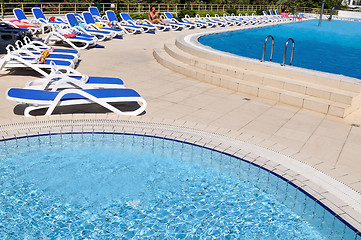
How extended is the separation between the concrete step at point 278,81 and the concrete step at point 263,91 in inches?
3.0

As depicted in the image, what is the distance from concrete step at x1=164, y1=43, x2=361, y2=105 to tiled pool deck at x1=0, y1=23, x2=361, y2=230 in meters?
0.42

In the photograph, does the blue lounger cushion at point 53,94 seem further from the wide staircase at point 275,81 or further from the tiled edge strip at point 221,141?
the wide staircase at point 275,81

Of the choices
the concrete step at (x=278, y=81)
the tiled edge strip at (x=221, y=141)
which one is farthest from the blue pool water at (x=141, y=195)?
the concrete step at (x=278, y=81)

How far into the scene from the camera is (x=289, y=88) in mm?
7184

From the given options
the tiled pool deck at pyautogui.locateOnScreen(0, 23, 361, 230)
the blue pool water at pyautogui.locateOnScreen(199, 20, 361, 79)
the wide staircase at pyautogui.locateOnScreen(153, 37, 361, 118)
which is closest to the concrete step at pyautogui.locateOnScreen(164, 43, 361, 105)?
the wide staircase at pyautogui.locateOnScreen(153, 37, 361, 118)

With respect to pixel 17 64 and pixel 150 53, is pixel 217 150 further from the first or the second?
pixel 150 53

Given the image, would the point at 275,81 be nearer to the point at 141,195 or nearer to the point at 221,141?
the point at 221,141

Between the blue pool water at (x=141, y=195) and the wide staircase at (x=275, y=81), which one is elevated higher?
the wide staircase at (x=275, y=81)

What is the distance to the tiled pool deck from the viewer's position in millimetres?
4121

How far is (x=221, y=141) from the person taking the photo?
4.93 metres

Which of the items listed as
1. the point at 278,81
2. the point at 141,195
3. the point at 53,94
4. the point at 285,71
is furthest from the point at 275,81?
the point at 141,195

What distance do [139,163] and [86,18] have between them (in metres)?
11.8

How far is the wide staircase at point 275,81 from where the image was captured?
6.53 m

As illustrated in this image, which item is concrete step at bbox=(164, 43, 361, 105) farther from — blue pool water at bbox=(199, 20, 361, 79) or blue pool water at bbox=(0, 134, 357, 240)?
blue pool water at bbox=(199, 20, 361, 79)
